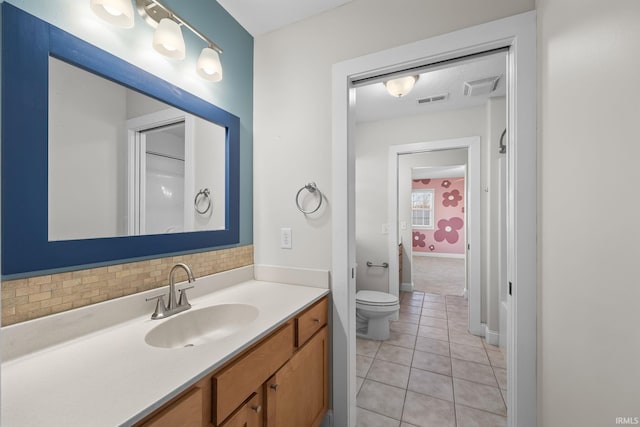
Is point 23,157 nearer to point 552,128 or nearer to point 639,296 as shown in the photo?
point 639,296

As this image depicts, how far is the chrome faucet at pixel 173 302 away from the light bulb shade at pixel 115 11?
38.5 inches

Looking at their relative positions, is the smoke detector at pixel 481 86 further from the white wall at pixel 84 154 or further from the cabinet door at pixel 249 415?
the cabinet door at pixel 249 415

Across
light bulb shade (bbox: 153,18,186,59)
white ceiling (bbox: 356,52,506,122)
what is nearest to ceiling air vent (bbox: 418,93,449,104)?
white ceiling (bbox: 356,52,506,122)

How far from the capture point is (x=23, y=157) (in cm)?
77

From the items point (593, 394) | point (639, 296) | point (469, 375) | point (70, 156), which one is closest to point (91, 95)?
point (70, 156)

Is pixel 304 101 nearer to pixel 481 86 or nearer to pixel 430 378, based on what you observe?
pixel 481 86

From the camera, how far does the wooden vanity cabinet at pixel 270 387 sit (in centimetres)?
66

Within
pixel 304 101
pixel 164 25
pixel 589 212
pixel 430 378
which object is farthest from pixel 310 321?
pixel 164 25

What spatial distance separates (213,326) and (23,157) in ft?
3.02

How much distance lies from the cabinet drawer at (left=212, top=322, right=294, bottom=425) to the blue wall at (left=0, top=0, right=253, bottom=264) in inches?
30.2

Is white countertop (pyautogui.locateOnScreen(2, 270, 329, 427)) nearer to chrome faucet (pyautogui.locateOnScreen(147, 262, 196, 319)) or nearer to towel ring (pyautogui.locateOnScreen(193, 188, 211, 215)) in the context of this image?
chrome faucet (pyautogui.locateOnScreen(147, 262, 196, 319))

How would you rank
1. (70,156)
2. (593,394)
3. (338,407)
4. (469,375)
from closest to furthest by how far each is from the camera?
(593,394)
(70,156)
(338,407)
(469,375)

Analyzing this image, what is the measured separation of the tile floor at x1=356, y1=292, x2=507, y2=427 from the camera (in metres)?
1.58

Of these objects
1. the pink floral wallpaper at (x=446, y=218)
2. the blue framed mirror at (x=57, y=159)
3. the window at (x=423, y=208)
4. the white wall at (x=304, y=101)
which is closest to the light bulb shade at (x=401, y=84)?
the white wall at (x=304, y=101)
